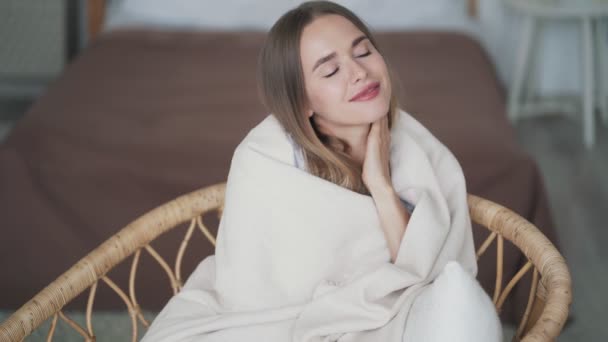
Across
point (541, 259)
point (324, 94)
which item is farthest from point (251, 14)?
point (541, 259)

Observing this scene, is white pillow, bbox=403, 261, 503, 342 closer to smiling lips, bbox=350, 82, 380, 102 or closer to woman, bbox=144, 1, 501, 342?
woman, bbox=144, 1, 501, 342

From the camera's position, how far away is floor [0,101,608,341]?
2.04 m

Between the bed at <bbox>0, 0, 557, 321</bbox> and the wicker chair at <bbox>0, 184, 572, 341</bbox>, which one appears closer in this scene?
the wicker chair at <bbox>0, 184, 572, 341</bbox>

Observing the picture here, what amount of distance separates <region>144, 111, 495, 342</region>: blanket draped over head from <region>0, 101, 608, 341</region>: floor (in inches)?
34.1

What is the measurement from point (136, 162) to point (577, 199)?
156cm

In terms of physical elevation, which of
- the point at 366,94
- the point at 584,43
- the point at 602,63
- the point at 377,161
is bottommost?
the point at 602,63

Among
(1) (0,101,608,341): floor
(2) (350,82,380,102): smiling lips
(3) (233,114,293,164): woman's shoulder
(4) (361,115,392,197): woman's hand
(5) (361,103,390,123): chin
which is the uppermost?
(2) (350,82,380,102): smiling lips

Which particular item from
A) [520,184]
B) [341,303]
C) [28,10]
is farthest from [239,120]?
[28,10]

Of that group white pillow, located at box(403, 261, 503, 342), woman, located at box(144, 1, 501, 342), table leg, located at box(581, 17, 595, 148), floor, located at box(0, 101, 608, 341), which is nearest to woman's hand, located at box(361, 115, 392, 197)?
woman, located at box(144, 1, 501, 342)

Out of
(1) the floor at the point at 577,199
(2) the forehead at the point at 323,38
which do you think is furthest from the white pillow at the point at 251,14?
(2) the forehead at the point at 323,38

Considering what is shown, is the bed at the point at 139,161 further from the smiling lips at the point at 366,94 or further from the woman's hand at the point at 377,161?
the smiling lips at the point at 366,94

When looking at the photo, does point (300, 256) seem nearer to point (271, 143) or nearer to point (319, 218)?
point (319, 218)

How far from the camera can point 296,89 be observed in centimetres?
127

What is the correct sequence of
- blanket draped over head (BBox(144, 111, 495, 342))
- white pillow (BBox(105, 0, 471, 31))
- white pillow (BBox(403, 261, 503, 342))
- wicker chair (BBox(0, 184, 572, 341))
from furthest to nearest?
white pillow (BBox(105, 0, 471, 31)), blanket draped over head (BBox(144, 111, 495, 342)), wicker chair (BBox(0, 184, 572, 341)), white pillow (BBox(403, 261, 503, 342))
